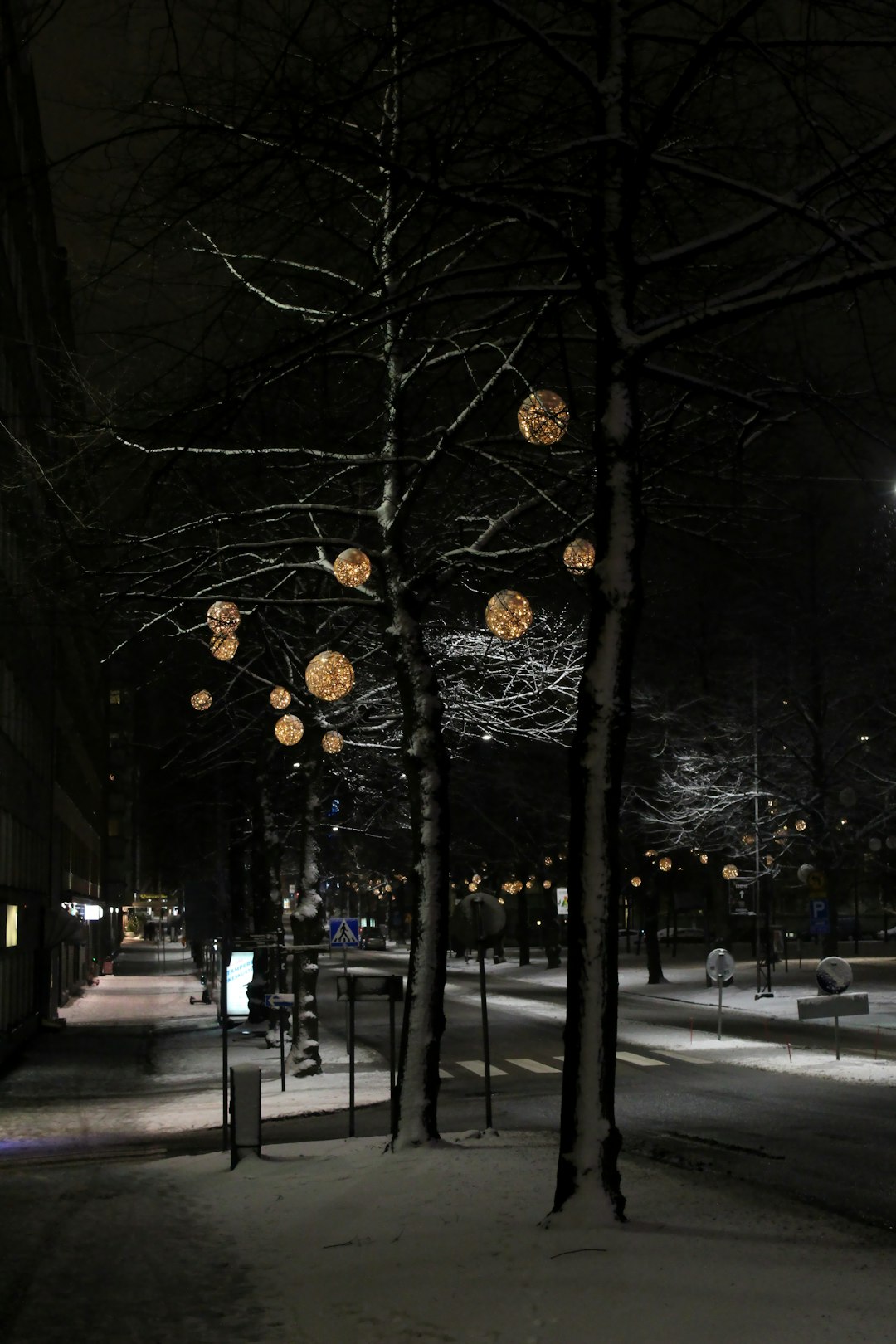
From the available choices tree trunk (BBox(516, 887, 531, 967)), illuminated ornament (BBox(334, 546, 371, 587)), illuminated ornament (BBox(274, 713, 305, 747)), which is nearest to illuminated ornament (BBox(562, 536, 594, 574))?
illuminated ornament (BBox(334, 546, 371, 587))

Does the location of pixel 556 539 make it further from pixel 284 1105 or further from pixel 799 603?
pixel 799 603

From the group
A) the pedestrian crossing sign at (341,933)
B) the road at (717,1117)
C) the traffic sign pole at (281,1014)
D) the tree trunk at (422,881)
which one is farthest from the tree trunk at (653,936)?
the tree trunk at (422,881)

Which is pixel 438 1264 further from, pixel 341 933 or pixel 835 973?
pixel 341 933

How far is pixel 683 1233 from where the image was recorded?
8.97 meters

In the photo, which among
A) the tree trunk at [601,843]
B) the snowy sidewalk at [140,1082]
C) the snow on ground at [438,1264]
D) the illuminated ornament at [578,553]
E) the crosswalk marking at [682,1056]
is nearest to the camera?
the snow on ground at [438,1264]

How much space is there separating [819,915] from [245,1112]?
29.1m

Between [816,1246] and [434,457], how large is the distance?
7662 mm

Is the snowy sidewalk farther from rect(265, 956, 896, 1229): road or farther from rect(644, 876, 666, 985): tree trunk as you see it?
rect(644, 876, 666, 985): tree trunk

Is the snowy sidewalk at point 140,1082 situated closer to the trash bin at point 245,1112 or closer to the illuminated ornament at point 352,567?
the trash bin at point 245,1112

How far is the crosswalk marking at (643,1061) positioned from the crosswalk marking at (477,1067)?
218cm

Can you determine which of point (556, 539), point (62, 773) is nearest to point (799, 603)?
point (62, 773)

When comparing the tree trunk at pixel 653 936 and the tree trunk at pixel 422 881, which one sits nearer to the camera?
the tree trunk at pixel 422 881

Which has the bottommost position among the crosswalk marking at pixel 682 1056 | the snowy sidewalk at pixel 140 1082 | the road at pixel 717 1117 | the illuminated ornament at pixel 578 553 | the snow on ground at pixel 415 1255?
the snowy sidewalk at pixel 140 1082

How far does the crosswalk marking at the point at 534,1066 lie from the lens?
25281mm
